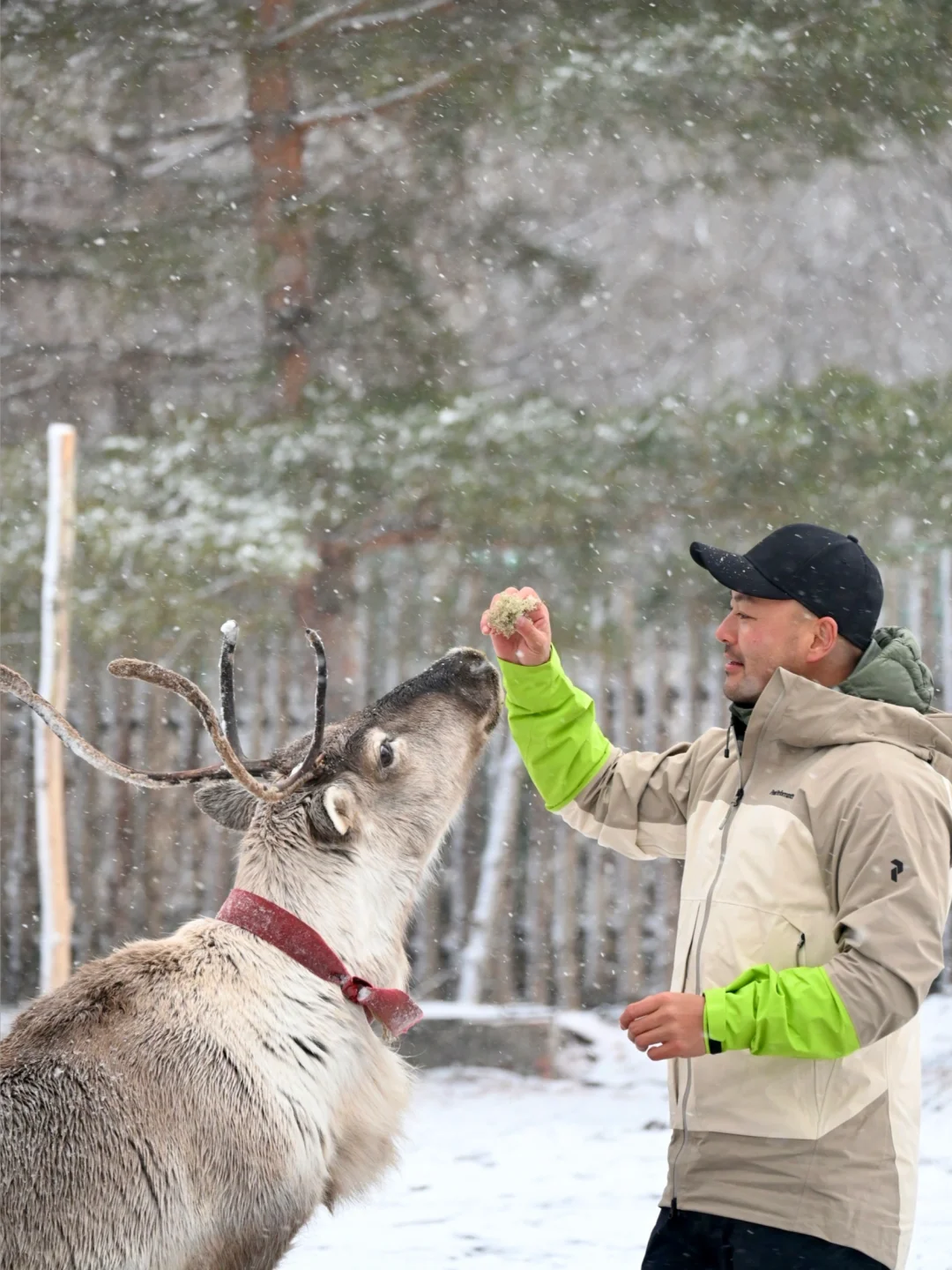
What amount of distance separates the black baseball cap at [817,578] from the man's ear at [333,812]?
82cm

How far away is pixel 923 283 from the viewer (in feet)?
Result: 33.3

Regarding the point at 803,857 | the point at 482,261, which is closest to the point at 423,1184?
the point at 803,857

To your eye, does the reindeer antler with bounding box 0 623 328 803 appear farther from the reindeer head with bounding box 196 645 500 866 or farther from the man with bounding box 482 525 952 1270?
the man with bounding box 482 525 952 1270

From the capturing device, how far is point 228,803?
9.27 feet

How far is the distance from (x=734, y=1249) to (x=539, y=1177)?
277 centimetres

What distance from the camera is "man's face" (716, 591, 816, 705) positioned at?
2.35 metres

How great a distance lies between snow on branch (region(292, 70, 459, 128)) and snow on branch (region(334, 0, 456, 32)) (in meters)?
0.38

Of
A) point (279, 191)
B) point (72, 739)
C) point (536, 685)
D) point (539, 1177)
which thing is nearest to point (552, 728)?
point (536, 685)

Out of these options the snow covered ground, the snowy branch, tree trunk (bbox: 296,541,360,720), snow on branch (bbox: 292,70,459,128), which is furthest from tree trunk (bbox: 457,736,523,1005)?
the snowy branch

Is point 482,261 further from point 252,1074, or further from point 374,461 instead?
point 252,1074

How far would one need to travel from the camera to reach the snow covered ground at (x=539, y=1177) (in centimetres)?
394

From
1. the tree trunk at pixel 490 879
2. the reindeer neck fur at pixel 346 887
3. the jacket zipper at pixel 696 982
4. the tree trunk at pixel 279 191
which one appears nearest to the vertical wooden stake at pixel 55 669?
the tree trunk at pixel 490 879

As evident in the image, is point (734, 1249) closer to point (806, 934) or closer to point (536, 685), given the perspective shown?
point (806, 934)

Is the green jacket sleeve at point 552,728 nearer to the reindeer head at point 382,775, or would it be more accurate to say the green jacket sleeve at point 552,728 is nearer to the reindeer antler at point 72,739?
the reindeer head at point 382,775
